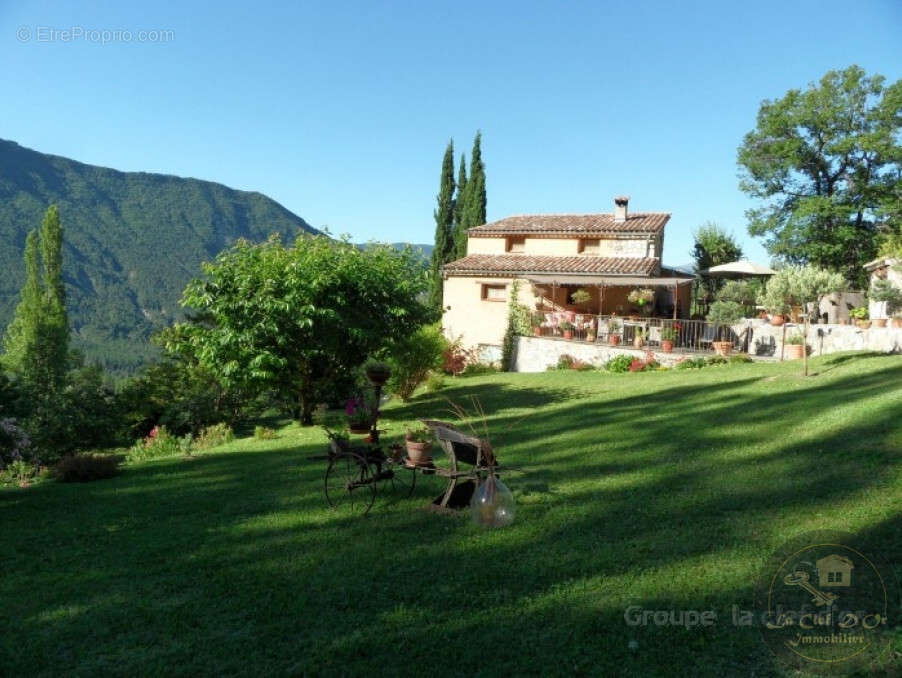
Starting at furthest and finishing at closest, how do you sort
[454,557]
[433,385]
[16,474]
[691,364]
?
[433,385] < [691,364] < [16,474] < [454,557]

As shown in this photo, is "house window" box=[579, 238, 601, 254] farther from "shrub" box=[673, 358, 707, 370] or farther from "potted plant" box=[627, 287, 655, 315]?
"shrub" box=[673, 358, 707, 370]

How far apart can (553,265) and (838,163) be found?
63.3 ft

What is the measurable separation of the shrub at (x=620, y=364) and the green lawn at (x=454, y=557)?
938cm

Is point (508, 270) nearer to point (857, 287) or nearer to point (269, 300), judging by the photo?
point (269, 300)

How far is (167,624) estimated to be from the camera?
14.7 feet

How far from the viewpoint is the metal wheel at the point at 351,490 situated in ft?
23.9

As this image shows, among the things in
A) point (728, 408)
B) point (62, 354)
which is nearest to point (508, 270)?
point (728, 408)

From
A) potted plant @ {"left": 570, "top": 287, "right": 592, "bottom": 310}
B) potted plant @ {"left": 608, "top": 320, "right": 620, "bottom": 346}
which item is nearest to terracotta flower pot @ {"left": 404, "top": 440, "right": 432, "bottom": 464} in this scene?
potted plant @ {"left": 608, "top": 320, "right": 620, "bottom": 346}

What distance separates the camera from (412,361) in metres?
17.4

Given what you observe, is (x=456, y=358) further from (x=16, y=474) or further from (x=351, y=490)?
(x=351, y=490)

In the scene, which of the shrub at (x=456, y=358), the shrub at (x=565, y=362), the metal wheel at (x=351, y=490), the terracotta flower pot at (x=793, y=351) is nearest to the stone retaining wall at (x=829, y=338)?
the terracotta flower pot at (x=793, y=351)

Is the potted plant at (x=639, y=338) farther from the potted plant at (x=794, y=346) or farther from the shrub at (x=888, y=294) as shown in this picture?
the shrub at (x=888, y=294)

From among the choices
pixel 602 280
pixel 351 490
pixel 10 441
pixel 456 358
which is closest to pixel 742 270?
pixel 602 280

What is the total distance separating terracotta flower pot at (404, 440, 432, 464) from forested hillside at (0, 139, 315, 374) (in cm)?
11976
